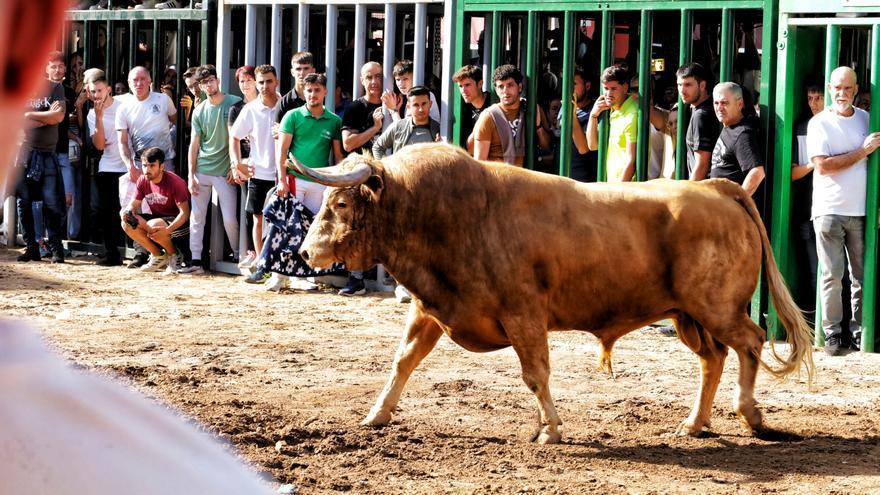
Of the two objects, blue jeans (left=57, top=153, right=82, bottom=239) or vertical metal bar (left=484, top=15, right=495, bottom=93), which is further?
blue jeans (left=57, top=153, right=82, bottom=239)

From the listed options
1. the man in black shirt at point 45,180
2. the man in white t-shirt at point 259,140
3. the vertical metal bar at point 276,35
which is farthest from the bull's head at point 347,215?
the man in black shirt at point 45,180

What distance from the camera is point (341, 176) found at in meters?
7.12

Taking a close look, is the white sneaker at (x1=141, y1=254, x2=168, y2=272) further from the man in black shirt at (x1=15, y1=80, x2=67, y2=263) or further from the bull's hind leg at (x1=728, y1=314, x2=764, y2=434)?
the bull's hind leg at (x1=728, y1=314, x2=764, y2=434)

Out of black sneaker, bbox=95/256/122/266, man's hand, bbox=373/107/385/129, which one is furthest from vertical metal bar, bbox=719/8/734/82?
black sneaker, bbox=95/256/122/266

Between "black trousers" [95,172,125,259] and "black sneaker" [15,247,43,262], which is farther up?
"black trousers" [95,172,125,259]

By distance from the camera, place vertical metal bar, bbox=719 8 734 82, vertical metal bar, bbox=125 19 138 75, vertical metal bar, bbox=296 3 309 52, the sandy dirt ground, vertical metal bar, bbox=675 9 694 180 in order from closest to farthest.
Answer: the sandy dirt ground → vertical metal bar, bbox=719 8 734 82 → vertical metal bar, bbox=675 9 694 180 → vertical metal bar, bbox=296 3 309 52 → vertical metal bar, bbox=125 19 138 75

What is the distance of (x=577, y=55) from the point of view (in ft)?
40.8

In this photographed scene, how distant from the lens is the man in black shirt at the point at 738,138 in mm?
10273

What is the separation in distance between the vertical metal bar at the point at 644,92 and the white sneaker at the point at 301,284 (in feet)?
11.6

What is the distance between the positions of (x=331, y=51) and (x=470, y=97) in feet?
6.66

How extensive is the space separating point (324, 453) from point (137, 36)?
31.2 feet

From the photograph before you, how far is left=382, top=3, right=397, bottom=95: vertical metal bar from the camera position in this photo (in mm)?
12938

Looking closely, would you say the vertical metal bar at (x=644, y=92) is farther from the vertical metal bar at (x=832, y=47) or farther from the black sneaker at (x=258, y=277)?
the black sneaker at (x=258, y=277)

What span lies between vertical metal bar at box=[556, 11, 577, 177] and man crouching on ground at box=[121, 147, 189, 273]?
4.50 metres
